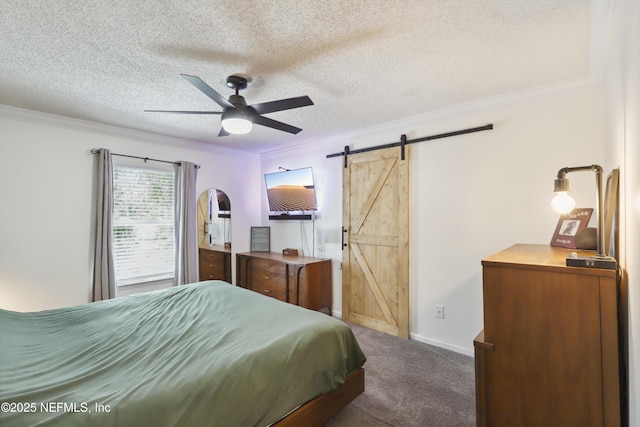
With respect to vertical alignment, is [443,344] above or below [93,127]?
below

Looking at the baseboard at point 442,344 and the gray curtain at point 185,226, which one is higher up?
the gray curtain at point 185,226

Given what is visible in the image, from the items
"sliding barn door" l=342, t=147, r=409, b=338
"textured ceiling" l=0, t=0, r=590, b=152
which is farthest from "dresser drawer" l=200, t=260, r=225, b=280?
"textured ceiling" l=0, t=0, r=590, b=152

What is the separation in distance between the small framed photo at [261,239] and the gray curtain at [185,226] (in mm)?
1029

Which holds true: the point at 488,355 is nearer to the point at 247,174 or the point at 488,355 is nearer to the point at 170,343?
the point at 170,343

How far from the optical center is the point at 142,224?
385cm

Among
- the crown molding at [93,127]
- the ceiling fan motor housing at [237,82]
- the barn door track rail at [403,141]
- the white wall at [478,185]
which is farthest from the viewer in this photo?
the crown molding at [93,127]

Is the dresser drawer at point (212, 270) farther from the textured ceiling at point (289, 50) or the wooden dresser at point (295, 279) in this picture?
the textured ceiling at point (289, 50)

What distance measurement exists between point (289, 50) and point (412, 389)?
2.72 meters

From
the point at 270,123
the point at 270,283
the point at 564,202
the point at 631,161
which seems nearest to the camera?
the point at 631,161

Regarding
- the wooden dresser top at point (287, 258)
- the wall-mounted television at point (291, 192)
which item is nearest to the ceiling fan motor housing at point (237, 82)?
the wall-mounted television at point (291, 192)

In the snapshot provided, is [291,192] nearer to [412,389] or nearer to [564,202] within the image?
[412,389]

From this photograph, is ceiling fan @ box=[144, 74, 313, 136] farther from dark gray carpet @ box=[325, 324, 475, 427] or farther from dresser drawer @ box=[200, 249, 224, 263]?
dresser drawer @ box=[200, 249, 224, 263]

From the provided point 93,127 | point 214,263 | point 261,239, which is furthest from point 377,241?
point 93,127

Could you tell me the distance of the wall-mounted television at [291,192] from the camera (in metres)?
4.19
